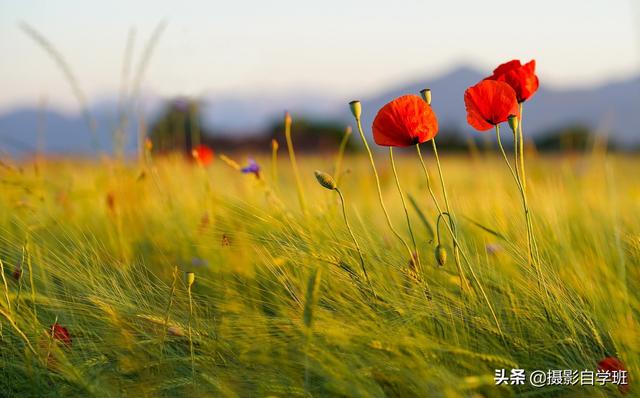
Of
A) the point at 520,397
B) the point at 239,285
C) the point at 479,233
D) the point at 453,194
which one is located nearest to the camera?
the point at 520,397

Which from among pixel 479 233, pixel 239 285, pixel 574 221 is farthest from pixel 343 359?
pixel 574 221

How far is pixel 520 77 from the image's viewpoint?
1006mm

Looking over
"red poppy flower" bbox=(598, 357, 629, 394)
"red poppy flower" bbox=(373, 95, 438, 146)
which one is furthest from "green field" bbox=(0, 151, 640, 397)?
"red poppy flower" bbox=(373, 95, 438, 146)

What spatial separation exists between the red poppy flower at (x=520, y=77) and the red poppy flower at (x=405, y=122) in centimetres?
14

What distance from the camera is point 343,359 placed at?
93cm

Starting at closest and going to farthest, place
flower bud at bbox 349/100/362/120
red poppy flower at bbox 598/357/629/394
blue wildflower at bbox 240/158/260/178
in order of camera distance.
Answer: red poppy flower at bbox 598/357/629/394 < flower bud at bbox 349/100/362/120 < blue wildflower at bbox 240/158/260/178

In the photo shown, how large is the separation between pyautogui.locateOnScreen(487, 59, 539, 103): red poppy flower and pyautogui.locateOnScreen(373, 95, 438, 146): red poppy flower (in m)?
0.14

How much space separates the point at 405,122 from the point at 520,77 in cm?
20

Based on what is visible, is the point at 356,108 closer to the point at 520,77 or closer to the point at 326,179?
the point at 326,179

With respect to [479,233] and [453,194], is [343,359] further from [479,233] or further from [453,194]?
[479,233]

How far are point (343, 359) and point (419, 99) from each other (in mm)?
366

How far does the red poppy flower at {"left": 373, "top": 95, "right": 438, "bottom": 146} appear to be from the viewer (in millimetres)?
937

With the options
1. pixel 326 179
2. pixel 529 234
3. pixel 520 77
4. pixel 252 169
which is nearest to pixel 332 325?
pixel 326 179

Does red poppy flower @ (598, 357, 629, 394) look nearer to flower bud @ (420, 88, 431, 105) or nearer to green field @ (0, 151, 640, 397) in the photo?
green field @ (0, 151, 640, 397)
